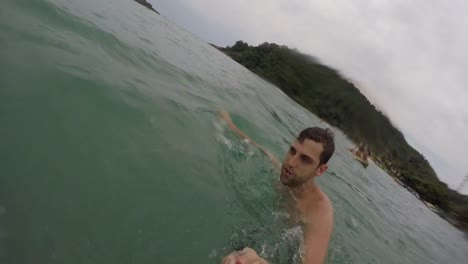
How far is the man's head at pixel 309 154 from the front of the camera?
438 centimetres

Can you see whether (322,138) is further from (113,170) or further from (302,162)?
(113,170)

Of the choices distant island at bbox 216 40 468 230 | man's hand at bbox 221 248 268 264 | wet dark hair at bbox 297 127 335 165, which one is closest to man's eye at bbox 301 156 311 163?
wet dark hair at bbox 297 127 335 165

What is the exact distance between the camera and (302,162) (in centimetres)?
448

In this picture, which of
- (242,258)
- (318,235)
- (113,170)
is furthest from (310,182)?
(242,258)

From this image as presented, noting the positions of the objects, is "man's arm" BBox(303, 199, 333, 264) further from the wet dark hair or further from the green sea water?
the wet dark hair

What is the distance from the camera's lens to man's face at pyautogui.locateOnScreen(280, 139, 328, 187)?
4.38 metres

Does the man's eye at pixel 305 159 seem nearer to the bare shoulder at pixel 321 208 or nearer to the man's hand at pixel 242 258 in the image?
the bare shoulder at pixel 321 208

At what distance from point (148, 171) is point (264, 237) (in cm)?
154

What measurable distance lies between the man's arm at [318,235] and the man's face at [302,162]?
1.37 feet

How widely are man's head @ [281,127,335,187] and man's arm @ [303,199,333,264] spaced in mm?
446

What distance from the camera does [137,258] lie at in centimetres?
290

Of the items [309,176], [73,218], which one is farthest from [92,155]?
[309,176]

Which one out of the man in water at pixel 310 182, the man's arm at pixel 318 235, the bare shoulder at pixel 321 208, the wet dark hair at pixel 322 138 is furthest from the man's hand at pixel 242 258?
the wet dark hair at pixel 322 138

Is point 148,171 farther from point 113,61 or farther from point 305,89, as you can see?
point 305,89
